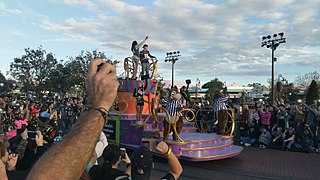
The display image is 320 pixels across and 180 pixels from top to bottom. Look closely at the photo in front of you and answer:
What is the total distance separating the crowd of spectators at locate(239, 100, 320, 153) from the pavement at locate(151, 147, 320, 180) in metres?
0.76

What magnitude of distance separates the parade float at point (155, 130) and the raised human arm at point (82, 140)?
5516 millimetres

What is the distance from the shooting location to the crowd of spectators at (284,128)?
11.1 metres

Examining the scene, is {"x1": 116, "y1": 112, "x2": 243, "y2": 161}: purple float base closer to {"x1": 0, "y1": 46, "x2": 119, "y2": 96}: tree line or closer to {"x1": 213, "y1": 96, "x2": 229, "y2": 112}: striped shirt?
{"x1": 213, "y1": 96, "x2": 229, "y2": 112}: striped shirt

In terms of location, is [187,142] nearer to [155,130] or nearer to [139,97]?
[155,130]

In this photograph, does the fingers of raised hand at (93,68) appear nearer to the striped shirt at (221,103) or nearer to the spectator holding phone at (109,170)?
the spectator holding phone at (109,170)

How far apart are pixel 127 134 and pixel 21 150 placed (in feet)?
21.9

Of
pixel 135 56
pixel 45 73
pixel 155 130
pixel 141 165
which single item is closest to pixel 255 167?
pixel 155 130

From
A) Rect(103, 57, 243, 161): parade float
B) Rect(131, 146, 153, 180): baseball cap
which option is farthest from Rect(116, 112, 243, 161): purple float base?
Rect(131, 146, 153, 180): baseball cap

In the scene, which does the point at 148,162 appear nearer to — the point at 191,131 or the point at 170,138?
the point at 170,138

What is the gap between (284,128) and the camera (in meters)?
12.1

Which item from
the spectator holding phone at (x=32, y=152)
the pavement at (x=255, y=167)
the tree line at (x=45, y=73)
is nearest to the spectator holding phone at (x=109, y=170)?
the spectator holding phone at (x=32, y=152)

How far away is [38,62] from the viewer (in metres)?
36.3

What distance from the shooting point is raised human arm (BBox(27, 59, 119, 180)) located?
39.7 inches

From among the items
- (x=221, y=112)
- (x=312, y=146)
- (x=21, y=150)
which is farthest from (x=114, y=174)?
(x=312, y=146)
